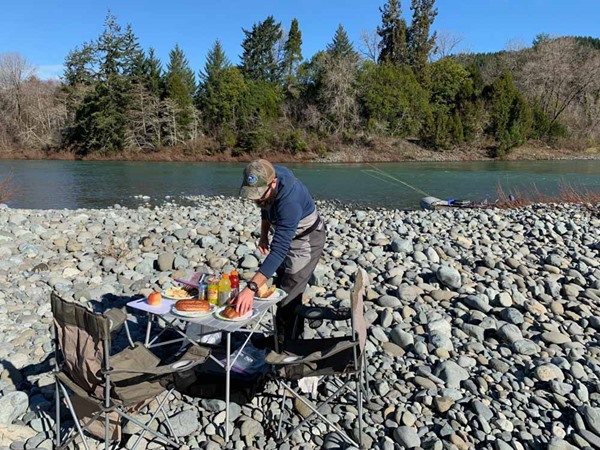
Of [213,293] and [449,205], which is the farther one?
[449,205]

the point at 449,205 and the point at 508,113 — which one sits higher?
the point at 508,113

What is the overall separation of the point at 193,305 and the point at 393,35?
1911 inches

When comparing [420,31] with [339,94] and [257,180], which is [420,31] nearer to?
[339,94]

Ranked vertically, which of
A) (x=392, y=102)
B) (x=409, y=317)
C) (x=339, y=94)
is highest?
(x=339, y=94)

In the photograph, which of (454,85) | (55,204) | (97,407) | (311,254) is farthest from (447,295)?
(454,85)

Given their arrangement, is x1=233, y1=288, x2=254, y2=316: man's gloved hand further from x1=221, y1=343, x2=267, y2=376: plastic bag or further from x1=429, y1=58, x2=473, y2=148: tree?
x1=429, y1=58, x2=473, y2=148: tree

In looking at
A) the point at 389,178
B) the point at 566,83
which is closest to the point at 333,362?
the point at 389,178

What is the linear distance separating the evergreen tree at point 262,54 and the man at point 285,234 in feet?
143

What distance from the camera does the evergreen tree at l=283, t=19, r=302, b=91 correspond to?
146 ft

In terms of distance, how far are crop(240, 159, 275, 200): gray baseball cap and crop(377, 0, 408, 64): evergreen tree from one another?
4666cm

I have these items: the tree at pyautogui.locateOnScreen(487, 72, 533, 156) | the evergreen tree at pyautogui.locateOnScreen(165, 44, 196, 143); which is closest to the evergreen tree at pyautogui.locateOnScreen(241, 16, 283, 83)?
the evergreen tree at pyautogui.locateOnScreen(165, 44, 196, 143)

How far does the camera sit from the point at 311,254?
304 cm

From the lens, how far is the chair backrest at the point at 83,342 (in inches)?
80.8

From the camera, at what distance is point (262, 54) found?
4475cm
